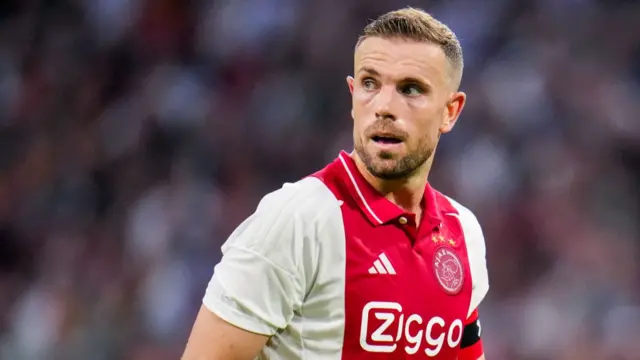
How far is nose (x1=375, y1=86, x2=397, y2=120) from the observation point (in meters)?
2.01

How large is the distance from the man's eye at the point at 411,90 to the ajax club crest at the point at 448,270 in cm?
39

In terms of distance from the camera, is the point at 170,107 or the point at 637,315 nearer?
the point at 637,315

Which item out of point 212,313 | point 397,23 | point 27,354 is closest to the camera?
point 212,313

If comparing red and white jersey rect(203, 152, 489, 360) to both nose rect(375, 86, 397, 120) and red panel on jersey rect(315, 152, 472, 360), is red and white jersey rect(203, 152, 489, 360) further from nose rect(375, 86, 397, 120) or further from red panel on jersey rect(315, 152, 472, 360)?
nose rect(375, 86, 397, 120)

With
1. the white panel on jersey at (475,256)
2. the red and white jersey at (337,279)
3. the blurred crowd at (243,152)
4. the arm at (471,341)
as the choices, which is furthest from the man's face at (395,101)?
the blurred crowd at (243,152)

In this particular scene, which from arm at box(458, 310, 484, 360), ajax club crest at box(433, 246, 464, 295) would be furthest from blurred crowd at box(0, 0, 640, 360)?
ajax club crest at box(433, 246, 464, 295)

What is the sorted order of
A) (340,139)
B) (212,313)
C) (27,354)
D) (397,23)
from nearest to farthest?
(212,313), (397,23), (27,354), (340,139)

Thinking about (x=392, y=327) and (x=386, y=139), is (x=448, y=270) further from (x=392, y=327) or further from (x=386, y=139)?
(x=386, y=139)

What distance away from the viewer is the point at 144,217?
458 cm

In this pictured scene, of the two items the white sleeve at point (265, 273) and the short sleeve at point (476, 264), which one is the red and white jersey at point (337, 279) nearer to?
the white sleeve at point (265, 273)

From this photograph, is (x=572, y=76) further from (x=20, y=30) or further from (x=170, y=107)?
(x=20, y=30)

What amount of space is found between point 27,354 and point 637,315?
2998mm

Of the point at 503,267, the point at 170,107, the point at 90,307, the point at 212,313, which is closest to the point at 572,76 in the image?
the point at 503,267

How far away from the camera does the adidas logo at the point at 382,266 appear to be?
1.98 metres
